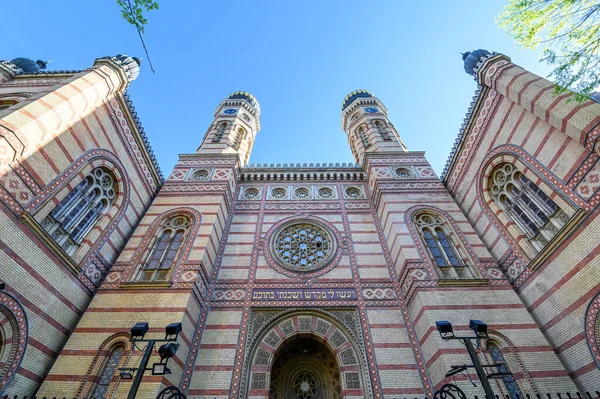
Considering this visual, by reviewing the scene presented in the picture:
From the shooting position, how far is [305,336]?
7.71 m

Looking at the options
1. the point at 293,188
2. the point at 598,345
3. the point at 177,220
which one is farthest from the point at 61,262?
the point at 598,345

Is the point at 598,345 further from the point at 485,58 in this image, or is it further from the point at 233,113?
the point at 233,113

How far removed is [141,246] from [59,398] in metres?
3.99

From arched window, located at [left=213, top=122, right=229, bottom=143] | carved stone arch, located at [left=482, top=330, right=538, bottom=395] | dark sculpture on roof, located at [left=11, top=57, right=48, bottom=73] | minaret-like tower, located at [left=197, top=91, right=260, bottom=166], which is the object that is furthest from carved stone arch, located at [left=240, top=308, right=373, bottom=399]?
dark sculpture on roof, located at [left=11, top=57, right=48, bottom=73]

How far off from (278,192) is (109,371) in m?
7.86

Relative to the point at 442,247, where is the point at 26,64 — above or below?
above

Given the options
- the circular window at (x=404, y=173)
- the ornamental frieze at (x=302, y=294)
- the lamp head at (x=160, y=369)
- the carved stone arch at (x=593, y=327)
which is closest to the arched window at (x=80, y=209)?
the lamp head at (x=160, y=369)

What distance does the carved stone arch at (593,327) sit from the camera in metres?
5.57

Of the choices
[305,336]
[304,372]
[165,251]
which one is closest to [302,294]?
[305,336]

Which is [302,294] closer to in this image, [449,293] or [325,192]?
[449,293]

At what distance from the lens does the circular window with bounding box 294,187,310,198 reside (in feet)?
39.0

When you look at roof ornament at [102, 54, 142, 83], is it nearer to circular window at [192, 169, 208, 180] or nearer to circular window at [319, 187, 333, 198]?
circular window at [192, 169, 208, 180]

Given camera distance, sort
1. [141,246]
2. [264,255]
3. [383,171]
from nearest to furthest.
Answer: [141,246]
[264,255]
[383,171]

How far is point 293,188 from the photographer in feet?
40.1
